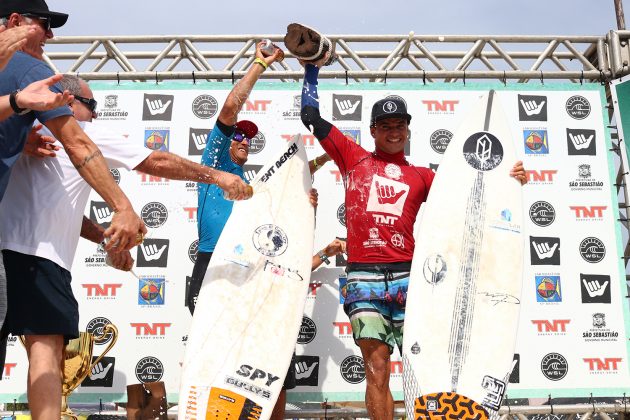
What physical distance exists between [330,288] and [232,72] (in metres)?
1.80

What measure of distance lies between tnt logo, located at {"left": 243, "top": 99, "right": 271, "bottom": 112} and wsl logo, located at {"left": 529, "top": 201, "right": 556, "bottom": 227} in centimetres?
213

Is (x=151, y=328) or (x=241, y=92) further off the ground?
(x=241, y=92)

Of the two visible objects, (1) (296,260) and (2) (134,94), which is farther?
(2) (134,94)

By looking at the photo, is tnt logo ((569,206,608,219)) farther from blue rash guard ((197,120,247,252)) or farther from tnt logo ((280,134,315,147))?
blue rash guard ((197,120,247,252))

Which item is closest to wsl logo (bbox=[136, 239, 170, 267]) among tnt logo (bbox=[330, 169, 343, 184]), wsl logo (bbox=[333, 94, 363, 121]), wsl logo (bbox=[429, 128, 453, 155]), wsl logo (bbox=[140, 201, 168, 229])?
wsl logo (bbox=[140, 201, 168, 229])

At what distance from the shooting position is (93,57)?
196 inches

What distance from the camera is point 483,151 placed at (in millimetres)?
3852

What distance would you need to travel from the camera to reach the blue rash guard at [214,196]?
3.71 m

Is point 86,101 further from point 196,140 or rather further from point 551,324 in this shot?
point 551,324

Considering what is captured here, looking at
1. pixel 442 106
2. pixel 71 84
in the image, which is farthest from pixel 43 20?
pixel 442 106

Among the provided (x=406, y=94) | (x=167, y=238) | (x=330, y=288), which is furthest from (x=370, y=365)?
(x=406, y=94)

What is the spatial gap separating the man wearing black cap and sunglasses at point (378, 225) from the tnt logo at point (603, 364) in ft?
5.19

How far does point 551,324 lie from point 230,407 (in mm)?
2467

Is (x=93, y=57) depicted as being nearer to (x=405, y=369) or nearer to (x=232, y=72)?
(x=232, y=72)
